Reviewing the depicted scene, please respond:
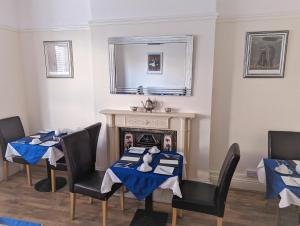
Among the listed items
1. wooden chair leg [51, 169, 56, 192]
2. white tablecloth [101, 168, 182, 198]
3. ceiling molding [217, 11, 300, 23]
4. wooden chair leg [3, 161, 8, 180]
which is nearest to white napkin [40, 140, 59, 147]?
wooden chair leg [51, 169, 56, 192]

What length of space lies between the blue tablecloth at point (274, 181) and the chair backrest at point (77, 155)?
1.93 metres

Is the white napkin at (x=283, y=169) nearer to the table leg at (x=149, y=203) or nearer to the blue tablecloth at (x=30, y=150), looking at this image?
the table leg at (x=149, y=203)

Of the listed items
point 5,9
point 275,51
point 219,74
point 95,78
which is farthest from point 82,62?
point 275,51

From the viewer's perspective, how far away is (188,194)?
213 cm

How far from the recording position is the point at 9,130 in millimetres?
3318

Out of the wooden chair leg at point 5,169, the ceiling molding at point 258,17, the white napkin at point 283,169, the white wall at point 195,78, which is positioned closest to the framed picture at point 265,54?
the ceiling molding at point 258,17

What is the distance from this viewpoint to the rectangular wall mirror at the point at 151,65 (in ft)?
9.54

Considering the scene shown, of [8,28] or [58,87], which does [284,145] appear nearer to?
[58,87]

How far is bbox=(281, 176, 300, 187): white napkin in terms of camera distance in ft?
6.22

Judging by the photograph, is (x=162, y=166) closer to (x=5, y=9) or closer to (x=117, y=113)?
(x=117, y=113)

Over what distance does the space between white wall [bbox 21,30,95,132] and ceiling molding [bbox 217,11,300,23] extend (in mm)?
1977

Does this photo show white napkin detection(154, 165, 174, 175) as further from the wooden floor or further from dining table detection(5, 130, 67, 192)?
dining table detection(5, 130, 67, 192)

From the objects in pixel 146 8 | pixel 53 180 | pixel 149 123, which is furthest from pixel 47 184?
pixel 146 8

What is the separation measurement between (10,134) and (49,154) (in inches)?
39.5
